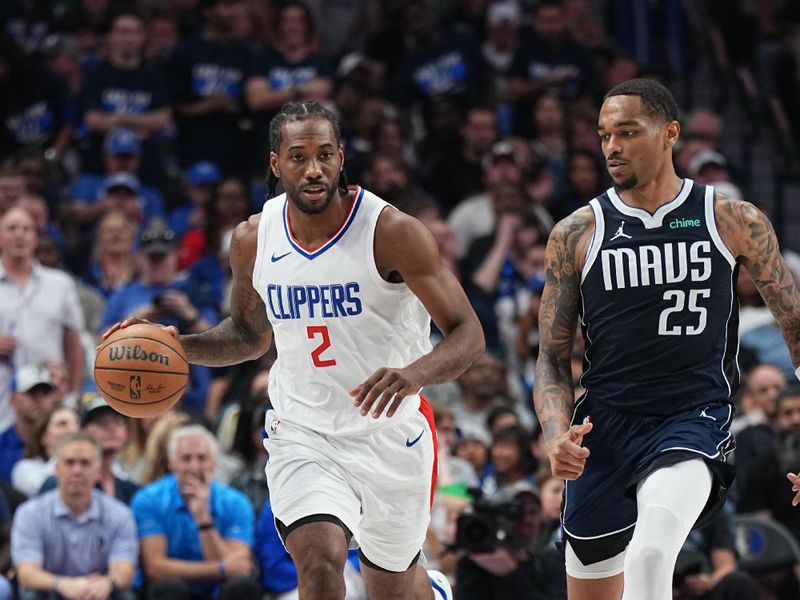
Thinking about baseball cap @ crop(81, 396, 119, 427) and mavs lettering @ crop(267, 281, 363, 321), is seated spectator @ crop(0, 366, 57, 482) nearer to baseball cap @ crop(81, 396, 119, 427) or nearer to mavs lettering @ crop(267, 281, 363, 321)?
baseball cap @ crop(81, 396, 119, 427)

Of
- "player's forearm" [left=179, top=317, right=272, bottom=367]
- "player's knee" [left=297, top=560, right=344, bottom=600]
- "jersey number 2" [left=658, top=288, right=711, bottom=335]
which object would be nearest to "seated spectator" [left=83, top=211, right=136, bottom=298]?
"player's forearm" [left=179, top=317, right=272, bottom=367]

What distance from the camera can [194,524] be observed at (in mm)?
8805

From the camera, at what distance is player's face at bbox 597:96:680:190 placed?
19.0ft

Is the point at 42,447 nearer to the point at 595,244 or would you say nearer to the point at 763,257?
the point at 595,244

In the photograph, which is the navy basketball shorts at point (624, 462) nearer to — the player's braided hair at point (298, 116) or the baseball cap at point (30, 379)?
the player's braided hair at point (298, 116)

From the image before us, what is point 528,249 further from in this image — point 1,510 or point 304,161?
Result: point 304,161

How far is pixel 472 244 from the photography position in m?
12.0

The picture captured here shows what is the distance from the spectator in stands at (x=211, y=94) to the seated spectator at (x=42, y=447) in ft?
13.8

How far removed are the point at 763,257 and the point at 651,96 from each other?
29.7 inches

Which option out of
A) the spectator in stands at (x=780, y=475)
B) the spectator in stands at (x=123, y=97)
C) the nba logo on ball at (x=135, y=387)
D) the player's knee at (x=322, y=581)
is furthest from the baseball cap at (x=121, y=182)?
the player's knee at (x=322, y=581)

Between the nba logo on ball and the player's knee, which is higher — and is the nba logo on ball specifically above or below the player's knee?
above

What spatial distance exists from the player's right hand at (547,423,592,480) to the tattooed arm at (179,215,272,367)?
63.3 inches

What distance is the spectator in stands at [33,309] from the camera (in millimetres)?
10141

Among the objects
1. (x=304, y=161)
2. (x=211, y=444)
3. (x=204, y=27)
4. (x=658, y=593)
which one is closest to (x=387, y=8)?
(x=204, y=27)
